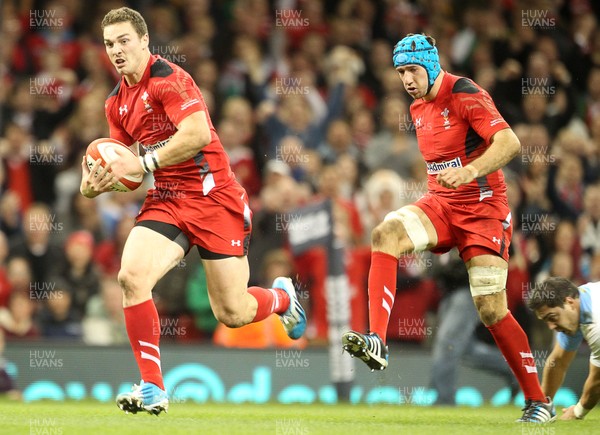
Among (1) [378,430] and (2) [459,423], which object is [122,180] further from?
(2) [459,423]

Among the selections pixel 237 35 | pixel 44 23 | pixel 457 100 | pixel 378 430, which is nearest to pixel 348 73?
pixel 237 35

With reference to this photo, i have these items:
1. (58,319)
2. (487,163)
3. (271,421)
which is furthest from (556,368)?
(58,319)

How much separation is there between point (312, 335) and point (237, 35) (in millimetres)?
4395

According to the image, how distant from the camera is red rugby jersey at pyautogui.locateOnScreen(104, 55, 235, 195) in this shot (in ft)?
22.1

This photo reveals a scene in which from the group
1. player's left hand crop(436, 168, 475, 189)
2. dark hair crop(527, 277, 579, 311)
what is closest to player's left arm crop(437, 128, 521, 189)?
player's left hand crop(436, 168, 475, 189)

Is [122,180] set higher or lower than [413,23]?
lower

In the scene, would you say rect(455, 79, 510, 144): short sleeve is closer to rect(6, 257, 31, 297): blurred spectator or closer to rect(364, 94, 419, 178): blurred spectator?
rect(364, 94, 419, 178): blurred spectator

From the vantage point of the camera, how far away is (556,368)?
24.5 ft

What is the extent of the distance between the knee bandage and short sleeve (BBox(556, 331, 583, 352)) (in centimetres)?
64

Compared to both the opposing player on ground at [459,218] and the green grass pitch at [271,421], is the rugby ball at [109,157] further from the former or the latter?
the opposing player on ground at [459,218]

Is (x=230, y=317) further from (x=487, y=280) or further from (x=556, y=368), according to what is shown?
(x=556, y=368)

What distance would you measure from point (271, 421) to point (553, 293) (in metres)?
1.99

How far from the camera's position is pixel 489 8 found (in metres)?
14.1

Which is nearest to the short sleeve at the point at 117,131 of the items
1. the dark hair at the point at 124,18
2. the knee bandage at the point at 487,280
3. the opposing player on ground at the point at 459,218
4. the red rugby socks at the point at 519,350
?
the dark hair at the point at 124,18
